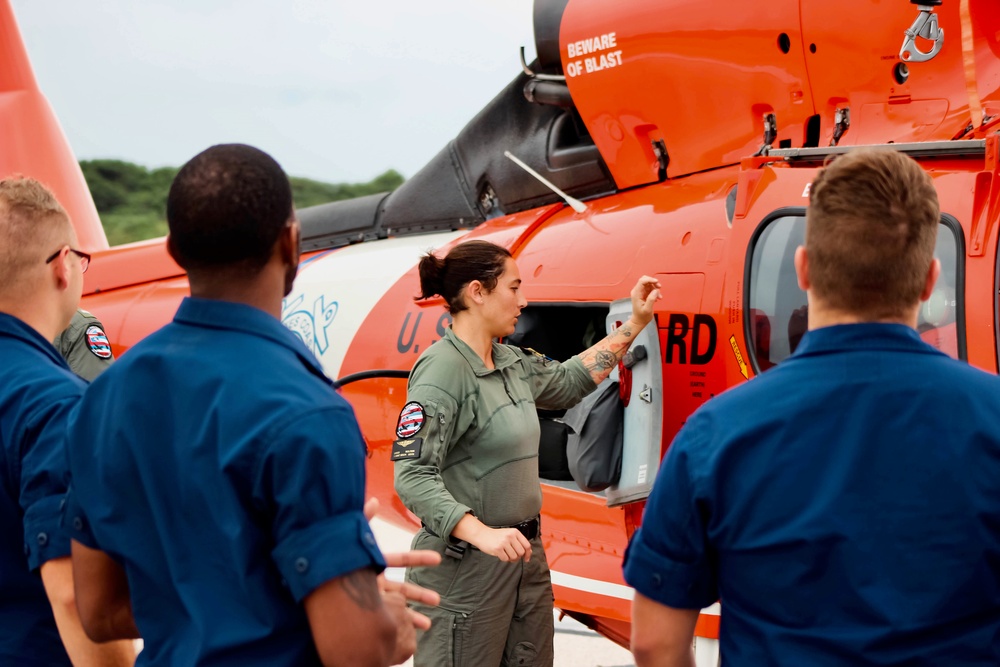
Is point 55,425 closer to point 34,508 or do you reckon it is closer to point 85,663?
point 34,508

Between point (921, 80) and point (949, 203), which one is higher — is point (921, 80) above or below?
above

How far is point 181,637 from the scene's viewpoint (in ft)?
5.06

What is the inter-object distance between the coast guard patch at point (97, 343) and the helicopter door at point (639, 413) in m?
2.16

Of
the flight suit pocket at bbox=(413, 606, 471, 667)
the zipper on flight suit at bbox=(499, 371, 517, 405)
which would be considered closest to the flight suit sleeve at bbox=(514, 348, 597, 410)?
the zipper on flight suit at bbox=(499, 371, 517, 405)

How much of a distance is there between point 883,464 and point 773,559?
0.21 meters

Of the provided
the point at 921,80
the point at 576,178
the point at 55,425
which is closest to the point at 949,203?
the point at 921,80

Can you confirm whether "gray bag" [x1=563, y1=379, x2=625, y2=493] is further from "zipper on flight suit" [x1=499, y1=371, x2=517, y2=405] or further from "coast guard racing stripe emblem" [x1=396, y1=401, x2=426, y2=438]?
"coast guard racing stripe emblem" [x1=396, y1=401, x2=426, y2=438]

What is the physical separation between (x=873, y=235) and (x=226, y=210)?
958mm

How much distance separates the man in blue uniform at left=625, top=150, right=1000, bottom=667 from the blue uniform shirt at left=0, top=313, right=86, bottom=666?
3.47 ft

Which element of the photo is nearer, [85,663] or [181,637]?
[181,637]

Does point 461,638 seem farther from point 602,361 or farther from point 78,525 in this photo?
point 78,525

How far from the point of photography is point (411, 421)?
288 centimetres

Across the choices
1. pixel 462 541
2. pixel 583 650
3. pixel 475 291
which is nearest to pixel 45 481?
pixel 462 541

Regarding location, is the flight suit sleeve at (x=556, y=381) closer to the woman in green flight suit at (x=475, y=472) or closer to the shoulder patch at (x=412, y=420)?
the woman in green flight suit at (x=475, y=472)
